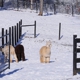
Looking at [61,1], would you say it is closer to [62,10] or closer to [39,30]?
[62,10]

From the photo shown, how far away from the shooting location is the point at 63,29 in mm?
32969

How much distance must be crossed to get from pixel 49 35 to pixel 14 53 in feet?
45.4

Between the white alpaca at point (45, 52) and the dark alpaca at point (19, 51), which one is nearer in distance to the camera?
the white alpaca at point (45, 52)

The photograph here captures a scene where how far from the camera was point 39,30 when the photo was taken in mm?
30891

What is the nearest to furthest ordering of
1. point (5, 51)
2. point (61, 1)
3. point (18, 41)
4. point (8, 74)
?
1. point (8, 74)
2. point (5, 51)
3. point (18, 41)
4. point (61, 1)

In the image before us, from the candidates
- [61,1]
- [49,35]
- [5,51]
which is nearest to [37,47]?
[49,35]

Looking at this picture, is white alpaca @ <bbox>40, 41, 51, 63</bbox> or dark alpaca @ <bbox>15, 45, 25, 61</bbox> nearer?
white alpaca @ <bbox>40, 41, 51, 63</bbox>

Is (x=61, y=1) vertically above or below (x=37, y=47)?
above

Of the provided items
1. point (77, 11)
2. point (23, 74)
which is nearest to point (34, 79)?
point (23, 74)

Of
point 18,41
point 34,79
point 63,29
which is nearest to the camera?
point 34,79

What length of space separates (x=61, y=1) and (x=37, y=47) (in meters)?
53.4

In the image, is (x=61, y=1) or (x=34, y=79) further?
(x=61, y=1)

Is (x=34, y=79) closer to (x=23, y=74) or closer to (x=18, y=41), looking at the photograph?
(x=23, y=74)

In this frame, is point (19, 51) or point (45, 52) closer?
point (45, 52)
